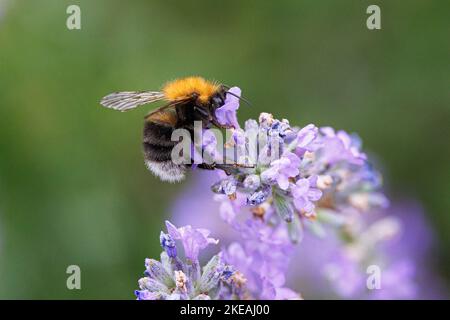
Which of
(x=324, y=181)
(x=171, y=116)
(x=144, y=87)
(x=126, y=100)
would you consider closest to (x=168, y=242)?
(x=171, y=116)

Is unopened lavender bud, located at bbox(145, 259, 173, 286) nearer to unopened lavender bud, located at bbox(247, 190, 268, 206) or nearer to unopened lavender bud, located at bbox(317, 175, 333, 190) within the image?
unopened lavender bud, located at bbox(247, 190, 268, 206)

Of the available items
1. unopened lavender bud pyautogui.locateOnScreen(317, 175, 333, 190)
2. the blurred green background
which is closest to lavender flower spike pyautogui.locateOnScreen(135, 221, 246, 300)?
unopened lavender bud pyautogui.locateOnScreen(317, 175, 333, 190)

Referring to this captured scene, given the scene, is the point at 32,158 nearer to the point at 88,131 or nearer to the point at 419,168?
the point at 88,131

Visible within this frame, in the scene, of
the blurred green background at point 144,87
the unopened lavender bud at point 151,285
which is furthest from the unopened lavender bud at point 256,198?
the blurred green background at point 144,87

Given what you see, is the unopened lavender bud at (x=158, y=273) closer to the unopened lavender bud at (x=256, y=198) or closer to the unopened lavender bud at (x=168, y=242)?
the unopened lavender bud at (x=168, y=242)
